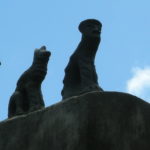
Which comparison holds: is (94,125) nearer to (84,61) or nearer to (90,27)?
(84,61)

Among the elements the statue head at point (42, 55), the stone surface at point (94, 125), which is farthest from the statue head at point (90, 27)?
the stone surface at point (94, 125)

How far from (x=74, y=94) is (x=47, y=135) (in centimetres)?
73

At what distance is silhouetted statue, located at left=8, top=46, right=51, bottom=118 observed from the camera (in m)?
8.34

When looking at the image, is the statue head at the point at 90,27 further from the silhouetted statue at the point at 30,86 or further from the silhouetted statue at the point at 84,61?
the silhouetted statue at the point at 30,86

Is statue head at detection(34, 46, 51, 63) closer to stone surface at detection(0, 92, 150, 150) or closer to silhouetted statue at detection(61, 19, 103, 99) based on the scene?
silhouetted statue at detection(61, 19, 103, 99)

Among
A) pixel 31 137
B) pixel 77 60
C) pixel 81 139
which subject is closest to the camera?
pixel 81 139

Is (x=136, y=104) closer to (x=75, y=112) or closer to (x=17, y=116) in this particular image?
(x=75, y=112)

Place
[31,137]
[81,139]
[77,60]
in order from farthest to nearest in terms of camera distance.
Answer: [77,60], [31,137], [81,139]

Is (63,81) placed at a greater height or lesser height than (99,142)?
greater

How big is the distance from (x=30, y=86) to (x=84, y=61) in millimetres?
768

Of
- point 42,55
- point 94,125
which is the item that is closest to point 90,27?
point 42,55

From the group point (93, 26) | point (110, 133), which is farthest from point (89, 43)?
point (110, 133)

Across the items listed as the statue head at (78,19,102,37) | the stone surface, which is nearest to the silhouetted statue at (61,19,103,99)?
the statue head at (78,19,102,37)

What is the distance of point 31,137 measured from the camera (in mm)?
7531
